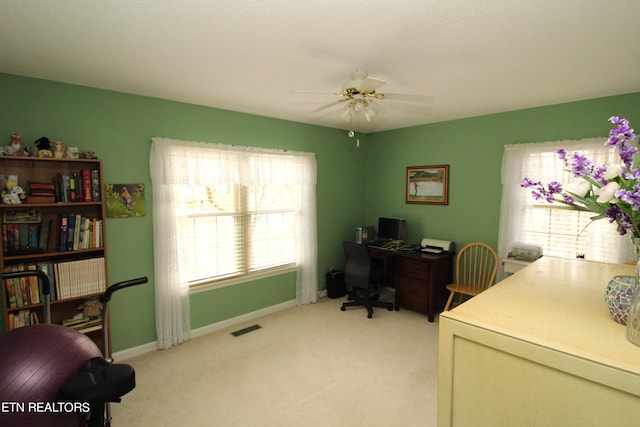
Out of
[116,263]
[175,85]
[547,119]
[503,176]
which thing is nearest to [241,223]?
[116,263]

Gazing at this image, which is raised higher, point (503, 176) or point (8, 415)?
point (503, 176)

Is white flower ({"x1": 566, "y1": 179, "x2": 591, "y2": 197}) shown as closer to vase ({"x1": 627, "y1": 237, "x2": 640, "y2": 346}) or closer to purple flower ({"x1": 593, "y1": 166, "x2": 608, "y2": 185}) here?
purple flower ({"x1": 593, "y1": 166, "x2": 608, "y2": 185})

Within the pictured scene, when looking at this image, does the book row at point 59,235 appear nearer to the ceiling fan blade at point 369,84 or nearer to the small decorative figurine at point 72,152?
the small decorative figurine at point 72,152

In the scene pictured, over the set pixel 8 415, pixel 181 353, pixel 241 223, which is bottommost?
pixel 181 353

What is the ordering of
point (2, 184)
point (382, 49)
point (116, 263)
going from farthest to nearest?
1. point (116, 263)
2. point (2, 184)
3. point (382, 49)

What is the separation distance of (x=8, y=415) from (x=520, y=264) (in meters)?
3.84

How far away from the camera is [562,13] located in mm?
1560

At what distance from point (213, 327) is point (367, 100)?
9.28 feet

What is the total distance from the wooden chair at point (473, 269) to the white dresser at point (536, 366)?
2292 mm

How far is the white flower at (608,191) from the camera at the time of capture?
975 mm

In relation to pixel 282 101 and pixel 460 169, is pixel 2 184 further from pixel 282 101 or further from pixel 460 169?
pixel 460 169

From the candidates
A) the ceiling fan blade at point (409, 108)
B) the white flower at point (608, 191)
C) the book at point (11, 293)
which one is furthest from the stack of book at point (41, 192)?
the white flower at point (608, 191)

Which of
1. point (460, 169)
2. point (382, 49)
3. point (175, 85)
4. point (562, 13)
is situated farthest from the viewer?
point (460, 169)

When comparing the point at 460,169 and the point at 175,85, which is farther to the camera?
the point at 460,169
